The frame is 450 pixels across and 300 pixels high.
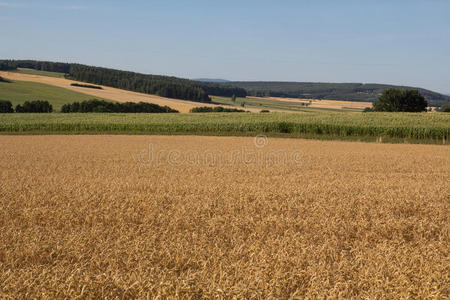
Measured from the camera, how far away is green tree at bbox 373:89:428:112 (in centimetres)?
7419

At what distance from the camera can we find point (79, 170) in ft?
50.1

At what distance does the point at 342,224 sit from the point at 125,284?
467 cm

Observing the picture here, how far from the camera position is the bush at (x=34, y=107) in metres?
69.6

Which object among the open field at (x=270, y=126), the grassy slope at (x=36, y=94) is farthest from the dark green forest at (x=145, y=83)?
the open field at (x=270, y=126)

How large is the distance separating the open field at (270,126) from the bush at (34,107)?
2484 cm

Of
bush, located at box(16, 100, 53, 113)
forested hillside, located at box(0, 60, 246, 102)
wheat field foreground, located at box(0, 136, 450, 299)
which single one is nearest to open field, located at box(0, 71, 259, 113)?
forested hillside, located at box(0, 60, 246, 102)

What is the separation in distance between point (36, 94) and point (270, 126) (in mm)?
67624

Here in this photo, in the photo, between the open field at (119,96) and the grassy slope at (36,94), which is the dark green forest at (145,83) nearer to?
the open field at (119,96)

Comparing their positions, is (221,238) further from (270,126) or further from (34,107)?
(34,107)

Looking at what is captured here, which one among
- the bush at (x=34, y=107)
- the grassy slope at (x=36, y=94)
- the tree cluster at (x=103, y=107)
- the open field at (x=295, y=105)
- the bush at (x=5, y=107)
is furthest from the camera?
the open field at (x=295, y=105)

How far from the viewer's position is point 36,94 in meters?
87.1

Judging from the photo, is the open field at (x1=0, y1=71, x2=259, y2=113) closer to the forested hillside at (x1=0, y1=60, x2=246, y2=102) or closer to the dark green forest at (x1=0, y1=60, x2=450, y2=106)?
the forested hillside at (x1=0, y1=60, x2=246, y2=102)

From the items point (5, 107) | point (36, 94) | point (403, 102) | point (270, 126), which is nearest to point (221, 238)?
point (270, 126)

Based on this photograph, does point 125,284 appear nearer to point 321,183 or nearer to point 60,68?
point 321,183
